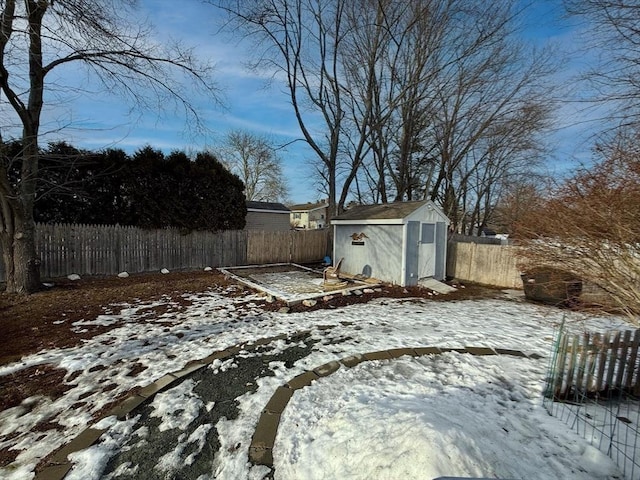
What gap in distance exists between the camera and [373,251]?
31.1ft

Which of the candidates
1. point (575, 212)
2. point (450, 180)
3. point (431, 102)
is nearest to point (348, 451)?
point (575, 212)

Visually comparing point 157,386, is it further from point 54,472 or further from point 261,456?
point 261,456

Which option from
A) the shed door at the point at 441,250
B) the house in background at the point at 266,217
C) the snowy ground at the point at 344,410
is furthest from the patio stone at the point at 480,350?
the house in background at the point at 266,217

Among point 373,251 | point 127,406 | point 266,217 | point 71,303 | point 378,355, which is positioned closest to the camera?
point 127,406

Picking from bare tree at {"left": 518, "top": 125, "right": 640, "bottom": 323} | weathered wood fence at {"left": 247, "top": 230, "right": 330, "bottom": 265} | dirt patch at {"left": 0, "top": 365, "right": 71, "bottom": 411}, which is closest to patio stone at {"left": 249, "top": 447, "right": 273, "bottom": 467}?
dirt patch at {"left": 0, "top": 365, "right": 71, "bottom": 411}

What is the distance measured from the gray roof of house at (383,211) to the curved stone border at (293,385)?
4.93 metres

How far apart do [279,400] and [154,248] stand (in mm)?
9091

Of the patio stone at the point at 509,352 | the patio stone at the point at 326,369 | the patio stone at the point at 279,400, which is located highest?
the patio stone at the point at 509,352

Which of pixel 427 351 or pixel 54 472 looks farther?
pixel 427 351

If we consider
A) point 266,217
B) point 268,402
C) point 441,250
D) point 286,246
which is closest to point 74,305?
point 268,402

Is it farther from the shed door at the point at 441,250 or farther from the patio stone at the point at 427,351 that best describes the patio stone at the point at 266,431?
the shed door at the point at 441,250

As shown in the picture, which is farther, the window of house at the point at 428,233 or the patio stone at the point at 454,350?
the window of house at the point at 428,233

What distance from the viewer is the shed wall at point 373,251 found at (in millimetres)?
8781

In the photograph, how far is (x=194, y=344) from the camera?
430 centimetres
